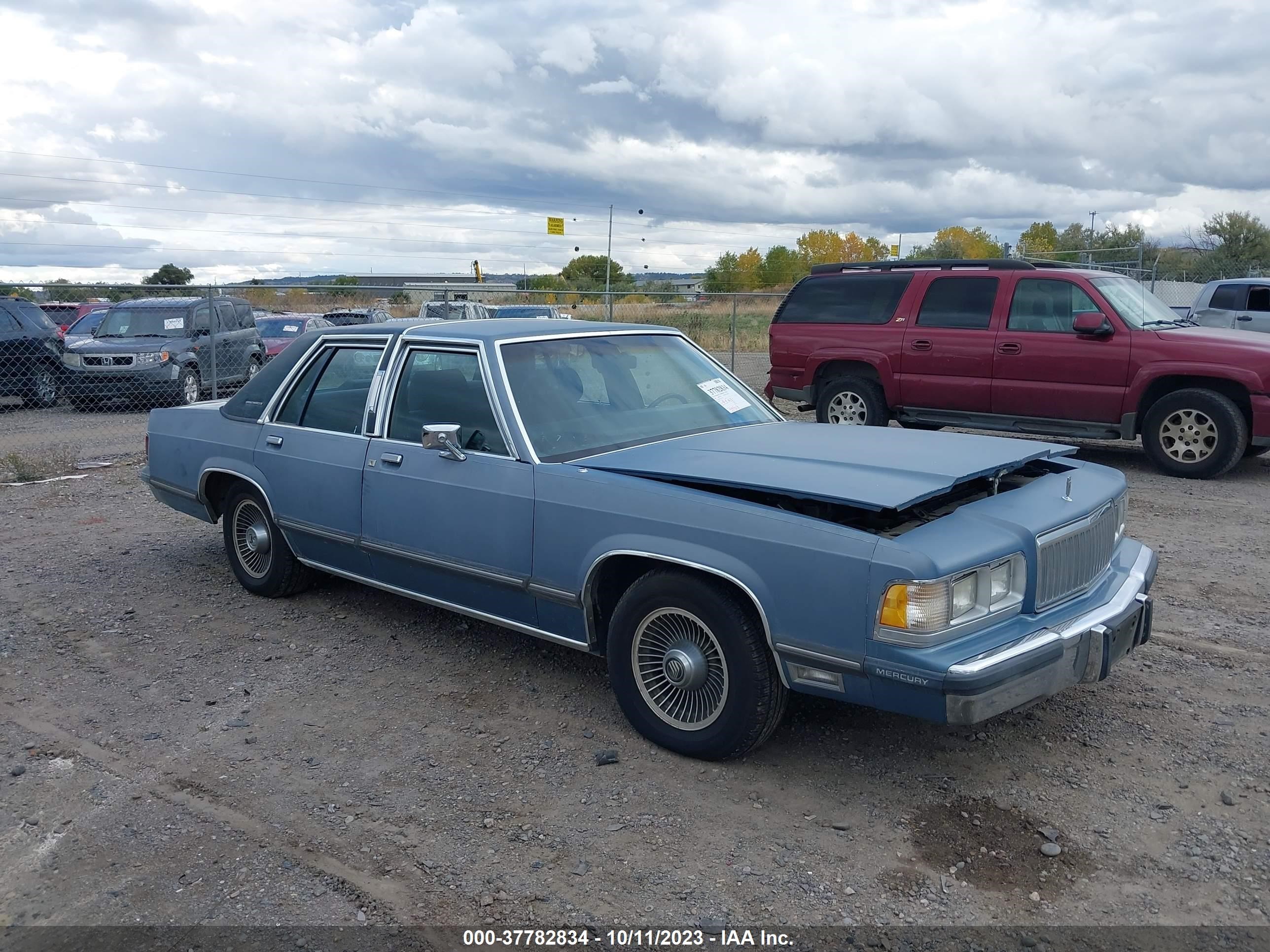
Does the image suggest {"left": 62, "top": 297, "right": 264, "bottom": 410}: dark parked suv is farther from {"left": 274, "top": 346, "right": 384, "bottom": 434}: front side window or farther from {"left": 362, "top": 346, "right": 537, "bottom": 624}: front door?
{"left": 362, "top": 346, "right": 537, "bottom": 624}: front door

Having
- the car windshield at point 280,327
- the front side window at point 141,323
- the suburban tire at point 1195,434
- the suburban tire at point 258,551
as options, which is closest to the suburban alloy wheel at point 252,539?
the suburban tire at point 258,551

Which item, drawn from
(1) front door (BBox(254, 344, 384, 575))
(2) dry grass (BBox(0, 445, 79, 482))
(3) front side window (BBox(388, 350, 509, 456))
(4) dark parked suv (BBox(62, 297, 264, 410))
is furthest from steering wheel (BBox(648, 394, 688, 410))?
(4) dark parked suv (BBox(62, 297, 264, 410))

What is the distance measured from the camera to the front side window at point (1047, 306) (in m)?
9.66

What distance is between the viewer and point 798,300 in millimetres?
11438

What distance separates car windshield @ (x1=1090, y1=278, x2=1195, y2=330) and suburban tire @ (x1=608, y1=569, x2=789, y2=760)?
24.0 feet

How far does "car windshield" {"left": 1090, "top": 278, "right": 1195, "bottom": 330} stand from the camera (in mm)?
9531

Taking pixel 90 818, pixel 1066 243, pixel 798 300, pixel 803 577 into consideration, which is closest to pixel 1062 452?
pixel 803 577

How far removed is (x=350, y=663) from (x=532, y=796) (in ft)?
5.43

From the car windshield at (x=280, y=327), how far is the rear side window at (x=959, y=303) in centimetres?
1404

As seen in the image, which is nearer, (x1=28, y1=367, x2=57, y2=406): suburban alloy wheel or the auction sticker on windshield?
the auction sticker on windshield

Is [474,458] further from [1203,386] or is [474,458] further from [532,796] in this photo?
[1203,386]

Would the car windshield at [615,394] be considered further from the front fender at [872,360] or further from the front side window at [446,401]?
the front fender at [872,360]

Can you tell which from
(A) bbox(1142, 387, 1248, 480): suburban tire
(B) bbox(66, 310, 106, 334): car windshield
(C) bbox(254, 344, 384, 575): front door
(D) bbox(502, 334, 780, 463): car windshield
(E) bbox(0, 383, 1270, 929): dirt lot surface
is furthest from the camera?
(B) bbox(66, 310, 106, 334): car windshield

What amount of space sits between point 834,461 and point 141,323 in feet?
46.9
